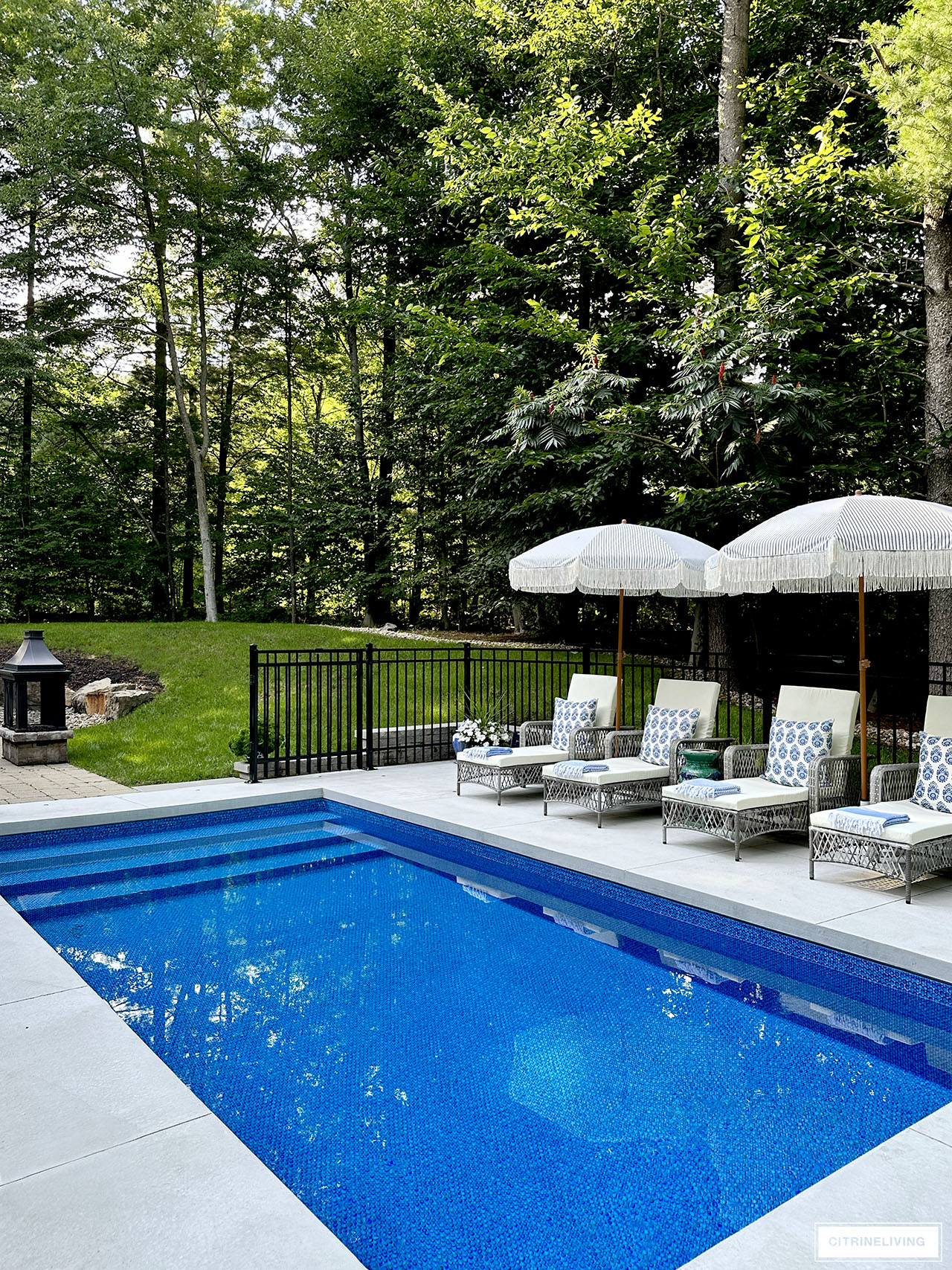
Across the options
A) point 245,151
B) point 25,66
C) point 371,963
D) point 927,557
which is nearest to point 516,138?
point 927,557

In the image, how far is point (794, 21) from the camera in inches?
452

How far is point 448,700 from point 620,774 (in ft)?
13.2

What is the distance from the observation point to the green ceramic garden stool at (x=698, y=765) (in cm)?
672

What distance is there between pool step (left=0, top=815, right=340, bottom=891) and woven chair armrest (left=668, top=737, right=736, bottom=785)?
9.59ft

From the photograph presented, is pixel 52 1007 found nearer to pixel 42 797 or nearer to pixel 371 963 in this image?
pixel 371 963

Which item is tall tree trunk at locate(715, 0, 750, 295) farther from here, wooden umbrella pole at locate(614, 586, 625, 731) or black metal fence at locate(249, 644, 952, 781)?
wooden umbrella pole at locate(614, 586, 625, 731)

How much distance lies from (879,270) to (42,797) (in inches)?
434

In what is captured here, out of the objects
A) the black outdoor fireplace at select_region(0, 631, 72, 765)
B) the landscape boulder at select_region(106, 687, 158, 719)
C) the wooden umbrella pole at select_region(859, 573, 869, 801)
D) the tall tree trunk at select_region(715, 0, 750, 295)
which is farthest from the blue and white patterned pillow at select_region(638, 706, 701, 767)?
the landscape boulder at select_region(106, 687, 158, 719)

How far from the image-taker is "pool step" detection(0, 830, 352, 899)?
5.83 metres

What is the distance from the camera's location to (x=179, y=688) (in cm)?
1232

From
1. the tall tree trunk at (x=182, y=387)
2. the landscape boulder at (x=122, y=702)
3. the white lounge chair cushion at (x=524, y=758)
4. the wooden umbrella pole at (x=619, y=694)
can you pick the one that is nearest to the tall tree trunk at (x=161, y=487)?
the tall tree trunk at (x=182, y=387)

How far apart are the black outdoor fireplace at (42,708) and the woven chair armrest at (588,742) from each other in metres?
5.80

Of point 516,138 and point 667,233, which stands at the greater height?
point 516,138

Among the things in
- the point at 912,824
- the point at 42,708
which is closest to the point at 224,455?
the point at 42,708
